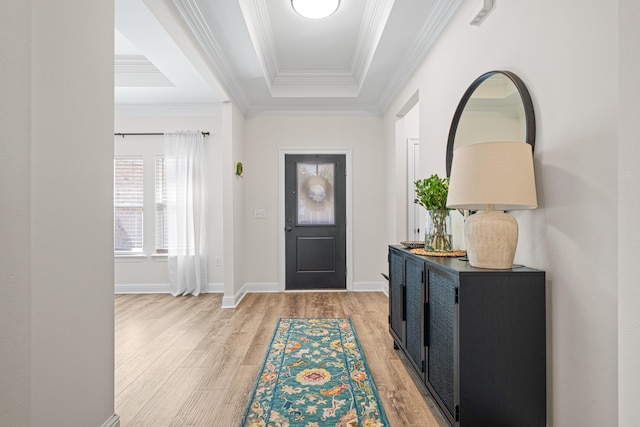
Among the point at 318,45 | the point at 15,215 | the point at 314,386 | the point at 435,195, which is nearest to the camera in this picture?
the point at 15,215

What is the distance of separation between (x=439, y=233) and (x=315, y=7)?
6.93 ft

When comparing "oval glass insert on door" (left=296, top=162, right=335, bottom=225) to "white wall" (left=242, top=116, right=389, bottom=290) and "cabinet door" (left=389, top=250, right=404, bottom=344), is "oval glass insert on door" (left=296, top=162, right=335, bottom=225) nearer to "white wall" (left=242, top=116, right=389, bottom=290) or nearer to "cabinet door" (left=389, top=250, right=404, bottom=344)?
"white wall" (left=242, top=116, right=389, bottom=290)

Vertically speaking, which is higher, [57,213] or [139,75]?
[139,75]

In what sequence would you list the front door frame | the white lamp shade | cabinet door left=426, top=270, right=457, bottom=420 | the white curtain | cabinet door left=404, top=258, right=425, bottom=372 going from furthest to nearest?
the front door frame, the white curtain, cabinet door left=404, top=258, right=425, bottom=372, cabinet door left=426, top=270, right=457, bottom=420, the white lamp shade

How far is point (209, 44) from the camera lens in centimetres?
288

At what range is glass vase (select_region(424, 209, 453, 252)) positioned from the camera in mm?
2123

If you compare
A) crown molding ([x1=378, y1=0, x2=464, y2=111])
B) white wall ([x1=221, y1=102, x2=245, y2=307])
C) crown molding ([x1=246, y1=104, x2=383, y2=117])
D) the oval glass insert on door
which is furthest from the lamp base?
crown molding ([x1=246, y1=104, x2=383, y2=117])

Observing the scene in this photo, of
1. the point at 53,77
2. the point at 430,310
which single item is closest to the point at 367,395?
the point at 430,310

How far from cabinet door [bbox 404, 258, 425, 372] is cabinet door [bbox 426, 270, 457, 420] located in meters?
0.09

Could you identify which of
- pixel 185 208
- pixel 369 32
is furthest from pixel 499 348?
pixel 185 208

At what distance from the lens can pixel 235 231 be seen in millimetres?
4105

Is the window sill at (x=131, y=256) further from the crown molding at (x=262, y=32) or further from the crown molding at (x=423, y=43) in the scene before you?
the crown molding at (x=423, y=43)

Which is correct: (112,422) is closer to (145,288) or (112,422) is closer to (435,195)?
(435,195)

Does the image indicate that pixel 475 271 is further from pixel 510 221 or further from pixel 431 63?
pixel 431 63
